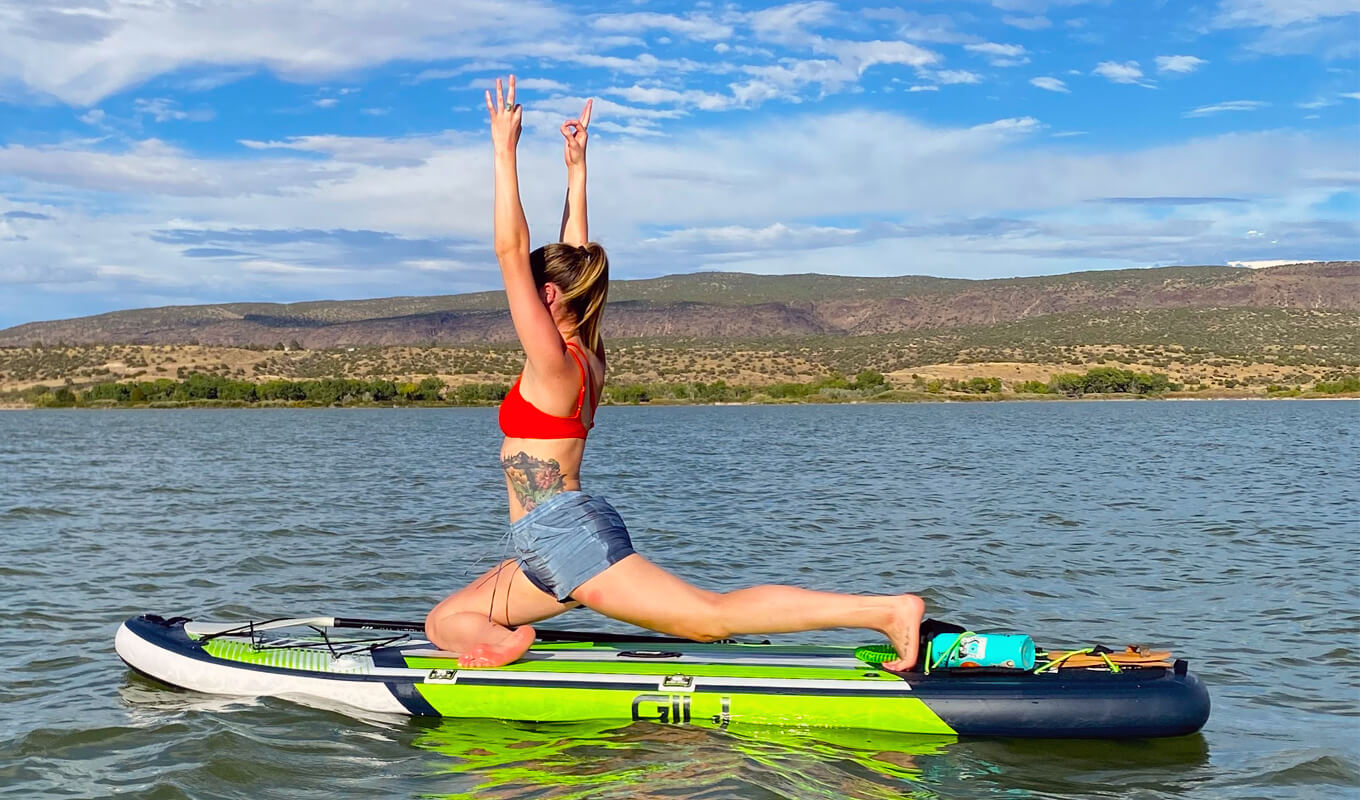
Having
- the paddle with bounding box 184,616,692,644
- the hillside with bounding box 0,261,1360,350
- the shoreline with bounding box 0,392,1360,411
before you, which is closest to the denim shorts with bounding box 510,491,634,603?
the paddle with bounding box 184,616,692,644

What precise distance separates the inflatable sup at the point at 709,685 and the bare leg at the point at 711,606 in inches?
27.3

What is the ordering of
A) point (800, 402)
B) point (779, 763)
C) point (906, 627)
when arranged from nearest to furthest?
point (779, 763)
point (906, 627)
point (800, 402)

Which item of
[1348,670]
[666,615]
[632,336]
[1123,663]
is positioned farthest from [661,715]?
[632,336]

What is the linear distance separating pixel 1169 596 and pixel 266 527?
36.6 ft

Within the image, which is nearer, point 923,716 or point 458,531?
point 923,716

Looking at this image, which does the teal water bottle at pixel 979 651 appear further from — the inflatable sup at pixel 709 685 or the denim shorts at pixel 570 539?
the denim shorts at pixel 570 539

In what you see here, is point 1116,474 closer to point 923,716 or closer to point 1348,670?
point 1348,670

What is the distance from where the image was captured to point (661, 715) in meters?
7.06

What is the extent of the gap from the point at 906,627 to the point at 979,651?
2.11 ft

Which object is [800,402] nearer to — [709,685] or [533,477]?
[709,685]

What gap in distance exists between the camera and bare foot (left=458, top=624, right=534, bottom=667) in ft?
23.5

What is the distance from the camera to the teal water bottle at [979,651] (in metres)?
7.00

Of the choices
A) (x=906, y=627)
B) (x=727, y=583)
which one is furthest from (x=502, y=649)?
(x=727, y=583)

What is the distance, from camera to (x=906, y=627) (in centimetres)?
663
